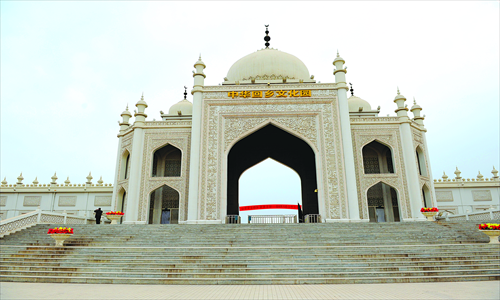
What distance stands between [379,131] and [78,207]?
50.9 ft

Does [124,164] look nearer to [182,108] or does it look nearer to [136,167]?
[136,167]

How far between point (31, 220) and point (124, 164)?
4.99 m

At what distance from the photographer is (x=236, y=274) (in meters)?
6.18

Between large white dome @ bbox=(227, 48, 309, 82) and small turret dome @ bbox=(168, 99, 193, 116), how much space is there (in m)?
3.27

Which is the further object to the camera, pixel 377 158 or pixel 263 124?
pixel 377 158

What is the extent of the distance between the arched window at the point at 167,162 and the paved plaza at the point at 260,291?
10526 mm

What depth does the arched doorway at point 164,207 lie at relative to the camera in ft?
51.9

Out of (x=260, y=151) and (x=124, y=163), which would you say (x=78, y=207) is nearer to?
(x=124, y=163)

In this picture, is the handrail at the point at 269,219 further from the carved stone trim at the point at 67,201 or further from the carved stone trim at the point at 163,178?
the carved stone trim at the point at 67,201

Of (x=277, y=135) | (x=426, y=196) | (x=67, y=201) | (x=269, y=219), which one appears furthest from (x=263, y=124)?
(x=67, y=201)

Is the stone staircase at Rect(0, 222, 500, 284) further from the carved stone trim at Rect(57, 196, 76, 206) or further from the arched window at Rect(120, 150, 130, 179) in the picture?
the carved stone trim at Rect(57, 196, 76, 206)

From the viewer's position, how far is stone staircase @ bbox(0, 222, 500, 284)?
607 centimetres

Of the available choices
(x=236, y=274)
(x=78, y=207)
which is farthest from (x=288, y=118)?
(x=78, y=207)

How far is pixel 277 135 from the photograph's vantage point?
1652cm
